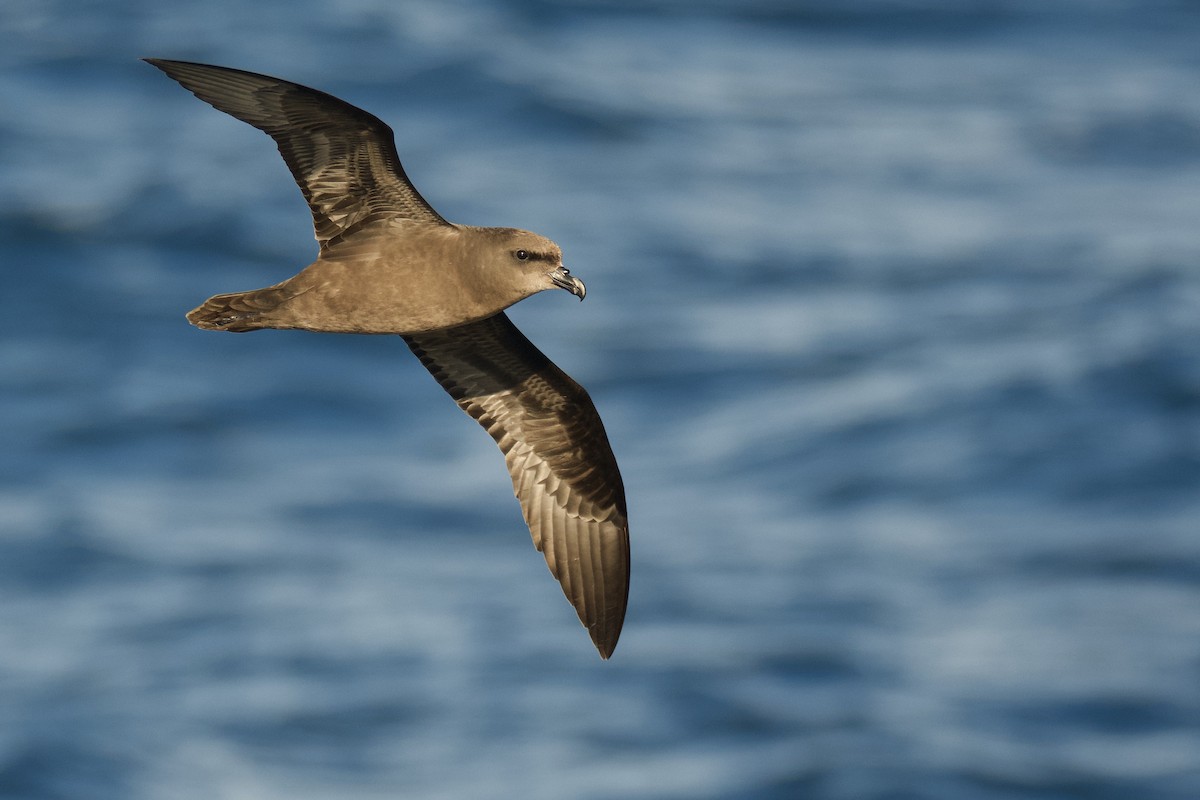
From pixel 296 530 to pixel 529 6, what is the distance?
21613 mm

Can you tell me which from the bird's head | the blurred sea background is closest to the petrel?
the bird's head

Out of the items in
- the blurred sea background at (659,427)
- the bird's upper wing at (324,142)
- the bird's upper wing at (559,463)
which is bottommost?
the bird's upper wing at (559,463)

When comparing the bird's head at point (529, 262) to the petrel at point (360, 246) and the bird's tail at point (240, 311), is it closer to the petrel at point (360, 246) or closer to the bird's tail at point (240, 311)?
the petrel at point (360, 246)

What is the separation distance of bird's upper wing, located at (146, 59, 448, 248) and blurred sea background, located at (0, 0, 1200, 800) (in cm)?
2597

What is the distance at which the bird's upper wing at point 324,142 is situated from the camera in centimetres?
969

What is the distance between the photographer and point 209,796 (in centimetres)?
3703

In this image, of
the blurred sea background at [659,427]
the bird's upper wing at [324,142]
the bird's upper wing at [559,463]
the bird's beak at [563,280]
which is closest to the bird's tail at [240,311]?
the bird's upper wing at [324,142]

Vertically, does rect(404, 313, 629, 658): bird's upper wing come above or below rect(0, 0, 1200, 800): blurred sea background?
below

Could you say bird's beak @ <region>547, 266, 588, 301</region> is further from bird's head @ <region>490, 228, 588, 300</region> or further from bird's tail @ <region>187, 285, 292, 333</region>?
bird's tail @ <region>187, 285, 292, 333</region>

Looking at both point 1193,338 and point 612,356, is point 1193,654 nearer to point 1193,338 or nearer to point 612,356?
point 1193,338

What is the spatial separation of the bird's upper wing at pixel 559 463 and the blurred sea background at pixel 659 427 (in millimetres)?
23291

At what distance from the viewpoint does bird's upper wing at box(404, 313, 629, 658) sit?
11.6 metres

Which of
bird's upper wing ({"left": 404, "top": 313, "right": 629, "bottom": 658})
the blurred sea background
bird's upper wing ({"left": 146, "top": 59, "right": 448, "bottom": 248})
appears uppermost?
the blurred sea background

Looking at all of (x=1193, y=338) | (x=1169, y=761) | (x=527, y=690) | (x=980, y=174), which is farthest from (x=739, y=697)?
(x=980, y=174)
